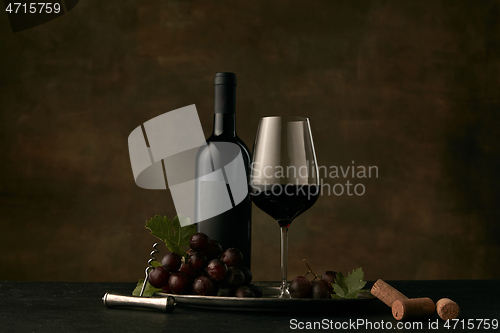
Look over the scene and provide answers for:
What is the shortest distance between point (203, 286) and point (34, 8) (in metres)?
2.09

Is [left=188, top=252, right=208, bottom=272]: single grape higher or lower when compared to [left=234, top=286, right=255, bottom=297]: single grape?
higher

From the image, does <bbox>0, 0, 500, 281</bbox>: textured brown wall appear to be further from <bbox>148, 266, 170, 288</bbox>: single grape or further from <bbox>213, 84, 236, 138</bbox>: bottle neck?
<bbox>148, 266, 170, 288</bbox>: single grape

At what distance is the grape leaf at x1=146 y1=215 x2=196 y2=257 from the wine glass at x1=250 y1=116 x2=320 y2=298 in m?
0.14

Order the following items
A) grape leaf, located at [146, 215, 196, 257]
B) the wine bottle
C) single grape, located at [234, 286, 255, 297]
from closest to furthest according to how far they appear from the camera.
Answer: single grape, located at [234, 286, 255, 297]
grape leaf, located at [146, 215, 196, 257]
the wine bottle

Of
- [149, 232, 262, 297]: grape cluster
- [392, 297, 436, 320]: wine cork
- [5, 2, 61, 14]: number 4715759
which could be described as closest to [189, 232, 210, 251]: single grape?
[149, 232, 262, 297]: grape cluster

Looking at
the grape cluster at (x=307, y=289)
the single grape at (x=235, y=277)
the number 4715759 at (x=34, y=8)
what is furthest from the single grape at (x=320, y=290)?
the number 4715759 at (x=34, y=8)

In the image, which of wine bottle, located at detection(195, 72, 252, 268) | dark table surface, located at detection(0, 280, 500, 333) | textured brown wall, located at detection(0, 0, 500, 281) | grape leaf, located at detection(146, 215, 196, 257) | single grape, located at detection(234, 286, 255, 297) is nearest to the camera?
dark table surface, located at detection(0, 280, 500, 333)

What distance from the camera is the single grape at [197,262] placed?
0.88 metres

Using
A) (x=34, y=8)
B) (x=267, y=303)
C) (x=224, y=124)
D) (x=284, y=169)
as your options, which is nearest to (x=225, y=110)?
(x=224, y=124)

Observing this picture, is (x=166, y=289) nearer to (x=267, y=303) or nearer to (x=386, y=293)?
(x=267, y=303)

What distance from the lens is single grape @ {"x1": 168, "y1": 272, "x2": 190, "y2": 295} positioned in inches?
33.8

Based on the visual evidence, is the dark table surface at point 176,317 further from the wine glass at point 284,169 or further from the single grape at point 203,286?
the wine glass at point 284,169

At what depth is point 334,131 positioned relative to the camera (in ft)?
8.23

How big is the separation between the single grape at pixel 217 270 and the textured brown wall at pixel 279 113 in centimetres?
161
